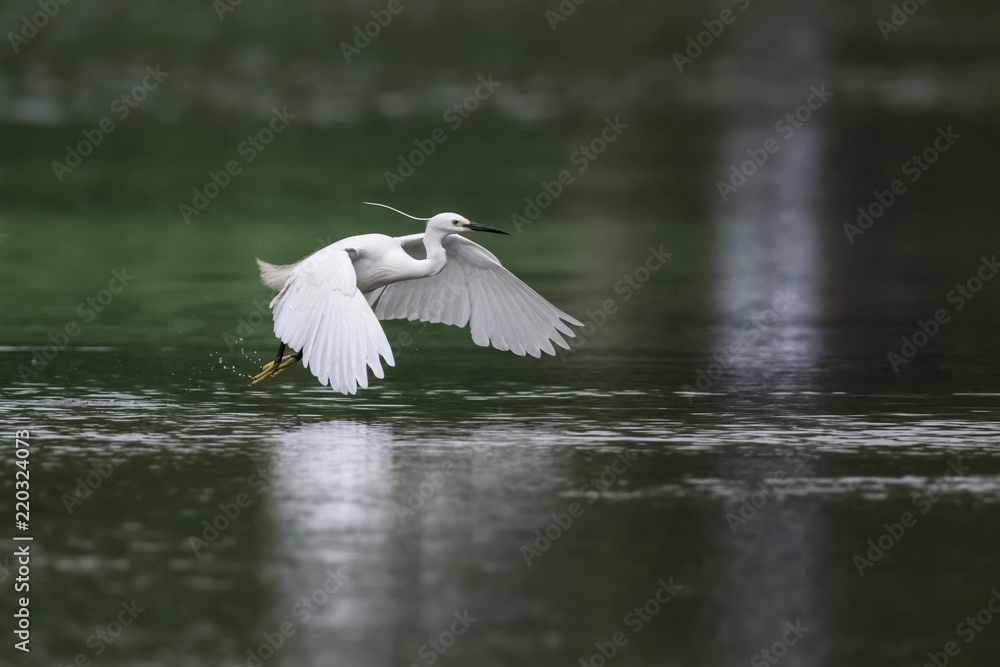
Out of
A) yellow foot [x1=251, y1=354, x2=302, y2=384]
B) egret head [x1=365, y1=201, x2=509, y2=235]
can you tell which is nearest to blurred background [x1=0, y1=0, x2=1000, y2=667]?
yellow foot [x1=251, y1=354, x2=302, y2=384]

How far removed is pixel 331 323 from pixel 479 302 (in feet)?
7.51

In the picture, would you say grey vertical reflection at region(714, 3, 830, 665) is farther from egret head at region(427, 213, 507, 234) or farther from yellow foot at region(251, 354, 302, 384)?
yellow foot at region(251, 354, 302, 384)

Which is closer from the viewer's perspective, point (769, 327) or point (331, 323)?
point (331, 323)

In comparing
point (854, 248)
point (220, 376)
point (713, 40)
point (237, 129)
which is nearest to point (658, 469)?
point (220, 376)

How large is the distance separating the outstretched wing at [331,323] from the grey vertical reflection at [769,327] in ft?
8.50

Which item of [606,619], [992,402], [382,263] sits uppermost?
[382,263]

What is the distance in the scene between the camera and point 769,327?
18.0m

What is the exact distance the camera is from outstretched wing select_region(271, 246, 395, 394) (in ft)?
41.8

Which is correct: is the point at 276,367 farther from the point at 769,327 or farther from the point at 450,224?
the point at 769,327

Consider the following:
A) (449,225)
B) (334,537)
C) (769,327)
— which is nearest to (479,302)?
(449,225)

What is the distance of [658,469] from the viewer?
38.6ft

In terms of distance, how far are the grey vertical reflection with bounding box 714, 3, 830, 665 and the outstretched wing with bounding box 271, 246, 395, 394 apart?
102 inches

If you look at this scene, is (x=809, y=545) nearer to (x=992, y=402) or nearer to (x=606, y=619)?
(x=606, y=619)

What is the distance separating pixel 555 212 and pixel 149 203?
18.9 ft
